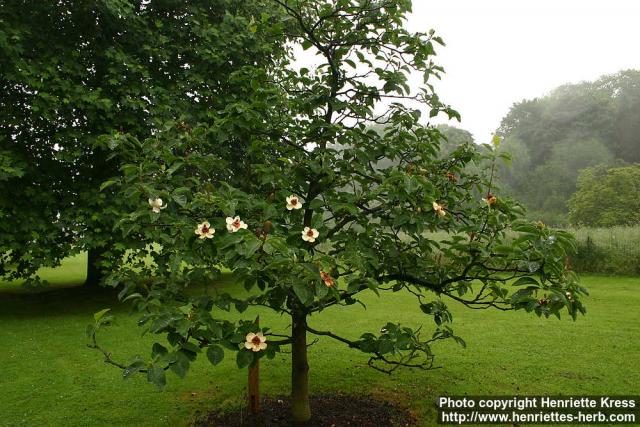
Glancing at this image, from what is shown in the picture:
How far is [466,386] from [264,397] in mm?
1880

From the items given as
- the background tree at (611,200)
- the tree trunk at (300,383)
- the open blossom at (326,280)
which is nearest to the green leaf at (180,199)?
the open blossom at (326,280)

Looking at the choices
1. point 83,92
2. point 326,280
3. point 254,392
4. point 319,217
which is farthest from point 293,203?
point 83,92

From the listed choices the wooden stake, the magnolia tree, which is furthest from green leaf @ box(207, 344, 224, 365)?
the wooden stake

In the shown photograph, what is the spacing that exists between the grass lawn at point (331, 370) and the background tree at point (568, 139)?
3081 cm

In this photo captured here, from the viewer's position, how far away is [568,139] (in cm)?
3822

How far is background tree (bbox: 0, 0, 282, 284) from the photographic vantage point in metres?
6.82

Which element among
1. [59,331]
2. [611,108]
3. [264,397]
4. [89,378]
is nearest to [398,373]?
[264,397]

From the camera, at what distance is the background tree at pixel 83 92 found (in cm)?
682

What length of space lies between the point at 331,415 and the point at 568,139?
135 ft

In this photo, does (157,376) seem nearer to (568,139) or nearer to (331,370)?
(331,370)

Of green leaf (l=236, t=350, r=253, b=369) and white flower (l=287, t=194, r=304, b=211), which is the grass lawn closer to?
green leaf (l=236, t=350, r=253, b=369)

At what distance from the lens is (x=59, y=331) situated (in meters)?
6.79

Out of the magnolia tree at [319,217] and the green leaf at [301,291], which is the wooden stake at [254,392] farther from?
the green leaf at [301,291]

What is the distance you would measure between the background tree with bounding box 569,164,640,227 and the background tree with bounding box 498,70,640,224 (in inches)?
407
